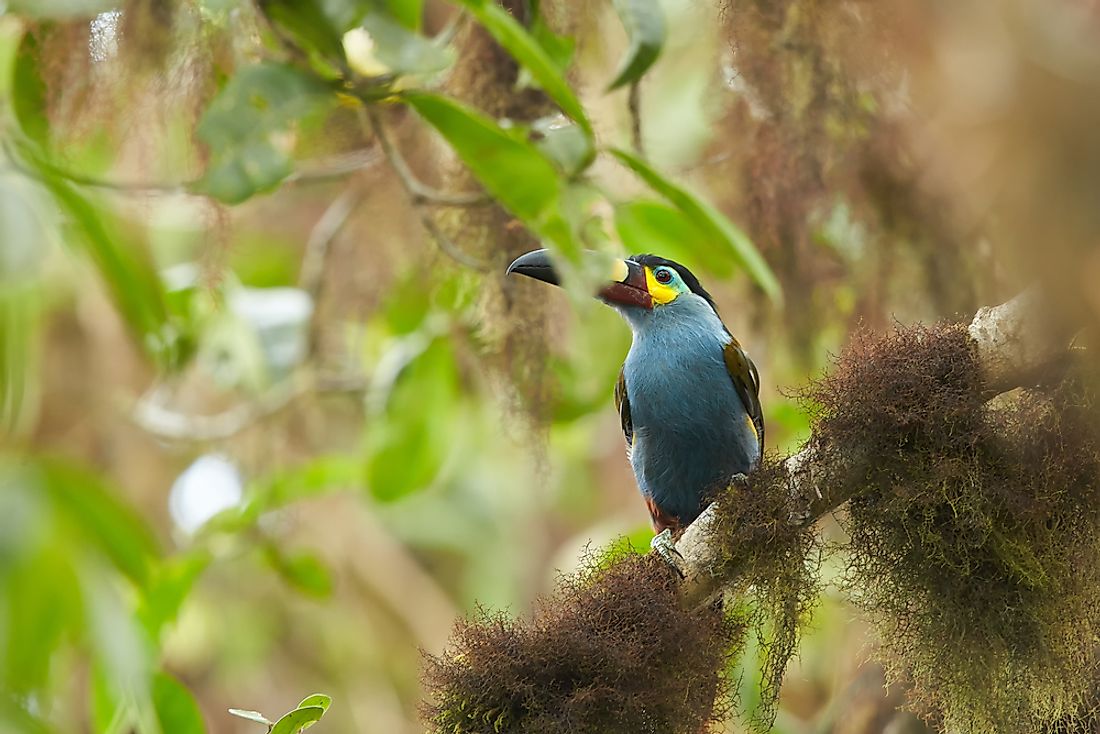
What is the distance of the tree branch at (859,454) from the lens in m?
1.95

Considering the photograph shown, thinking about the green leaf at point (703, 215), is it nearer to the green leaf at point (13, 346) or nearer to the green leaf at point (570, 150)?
the green leaf at point (570, 150)

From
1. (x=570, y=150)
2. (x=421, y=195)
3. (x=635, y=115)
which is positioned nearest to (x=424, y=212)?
(x=421, y=195)

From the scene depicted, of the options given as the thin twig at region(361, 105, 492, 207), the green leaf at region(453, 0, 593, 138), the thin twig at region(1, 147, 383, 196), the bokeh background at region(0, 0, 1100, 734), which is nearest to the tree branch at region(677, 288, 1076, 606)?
the bokeh background at region(0, 0, 1100, 734)

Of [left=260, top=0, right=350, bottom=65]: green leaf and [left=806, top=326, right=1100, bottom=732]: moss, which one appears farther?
[left=260, top=0, right=350, bottom=65]: green leaf

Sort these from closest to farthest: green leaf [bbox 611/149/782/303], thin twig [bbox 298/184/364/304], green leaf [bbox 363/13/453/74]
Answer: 1. green leaf [bbox 363/13/453/74]
2. green leaf [bbox 611/149/782/303]
3. thin twig [bbox 298/184/364/304]

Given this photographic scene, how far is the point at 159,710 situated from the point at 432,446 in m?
1.25

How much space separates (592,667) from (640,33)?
1.16m

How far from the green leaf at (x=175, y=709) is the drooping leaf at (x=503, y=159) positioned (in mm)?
1150

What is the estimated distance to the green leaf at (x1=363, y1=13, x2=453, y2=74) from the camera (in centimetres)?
224

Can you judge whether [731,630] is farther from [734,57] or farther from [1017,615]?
[734,57]

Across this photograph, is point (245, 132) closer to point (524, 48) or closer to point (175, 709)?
point (524, 48)

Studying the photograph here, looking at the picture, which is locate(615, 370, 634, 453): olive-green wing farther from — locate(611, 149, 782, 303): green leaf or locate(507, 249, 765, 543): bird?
locate(611, 149, 782, 303): green leaf

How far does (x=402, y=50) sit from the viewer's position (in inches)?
89.0

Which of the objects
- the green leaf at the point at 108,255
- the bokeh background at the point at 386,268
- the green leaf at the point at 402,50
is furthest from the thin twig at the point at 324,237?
the green leaf at the point at 108,255
